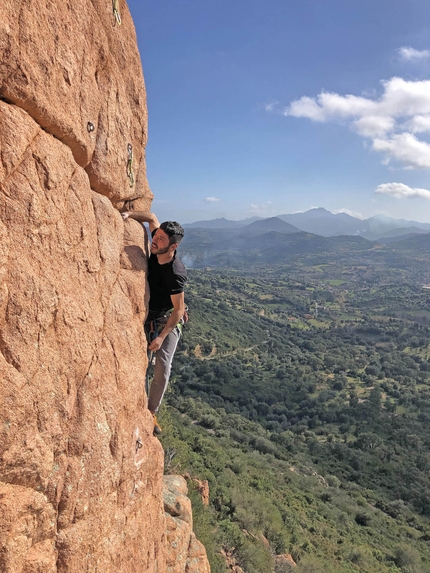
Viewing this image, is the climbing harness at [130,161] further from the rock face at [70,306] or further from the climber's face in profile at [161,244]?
the climber's face in profile at [161,244]

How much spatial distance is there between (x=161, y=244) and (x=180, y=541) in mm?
7267

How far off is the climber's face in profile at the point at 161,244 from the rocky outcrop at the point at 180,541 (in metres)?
6.77

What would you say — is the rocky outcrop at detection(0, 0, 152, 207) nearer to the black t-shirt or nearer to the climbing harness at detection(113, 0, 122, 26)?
the climbing harness at detection(113, 0, 122, 26)

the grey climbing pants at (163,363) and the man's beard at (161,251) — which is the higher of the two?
the man's beard at (161,251)

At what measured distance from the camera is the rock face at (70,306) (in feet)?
12.4

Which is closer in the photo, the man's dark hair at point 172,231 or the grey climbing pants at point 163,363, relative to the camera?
the man's dark hair at point 172,231

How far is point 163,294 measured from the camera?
23.4 ft

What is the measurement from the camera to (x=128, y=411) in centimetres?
574

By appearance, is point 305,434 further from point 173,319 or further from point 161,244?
point 161,244

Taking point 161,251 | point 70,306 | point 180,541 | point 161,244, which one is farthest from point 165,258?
point 180,541

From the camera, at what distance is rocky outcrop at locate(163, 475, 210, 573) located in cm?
819

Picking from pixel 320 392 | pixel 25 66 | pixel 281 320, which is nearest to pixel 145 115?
pixel 25 66

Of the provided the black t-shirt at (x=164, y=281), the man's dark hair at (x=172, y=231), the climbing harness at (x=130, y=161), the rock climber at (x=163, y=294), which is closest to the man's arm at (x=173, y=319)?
the rock climber at (x=163, y=294)

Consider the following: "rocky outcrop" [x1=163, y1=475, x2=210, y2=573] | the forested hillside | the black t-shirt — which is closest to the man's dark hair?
the black t-shirt
